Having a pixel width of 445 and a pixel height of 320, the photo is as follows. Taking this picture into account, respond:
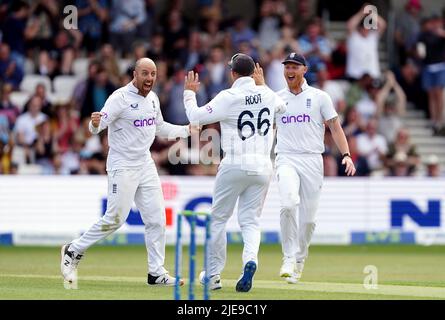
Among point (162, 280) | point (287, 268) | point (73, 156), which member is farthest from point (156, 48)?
point (162, 280)

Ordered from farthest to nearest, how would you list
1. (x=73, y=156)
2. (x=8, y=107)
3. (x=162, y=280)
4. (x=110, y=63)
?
1. (x=110, y=63)
2. (x=8, y=107)
3. (x=73, y=156)
4. (x=162, y=280)

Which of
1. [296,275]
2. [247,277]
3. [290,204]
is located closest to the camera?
[247,277]

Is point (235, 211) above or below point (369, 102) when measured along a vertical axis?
below

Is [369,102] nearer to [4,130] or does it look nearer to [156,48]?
[156,48]

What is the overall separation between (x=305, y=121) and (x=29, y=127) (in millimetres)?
10390

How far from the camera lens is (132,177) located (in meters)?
14.7

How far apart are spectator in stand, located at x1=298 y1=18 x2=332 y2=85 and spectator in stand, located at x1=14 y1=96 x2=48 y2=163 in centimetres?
603

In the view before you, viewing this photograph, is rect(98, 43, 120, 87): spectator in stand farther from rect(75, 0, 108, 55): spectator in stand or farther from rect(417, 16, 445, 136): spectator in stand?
rect(417, 16, 445, 136): spectator in stand

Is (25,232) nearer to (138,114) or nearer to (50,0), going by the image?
(50,0)

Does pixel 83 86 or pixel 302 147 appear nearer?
pixel 302 147

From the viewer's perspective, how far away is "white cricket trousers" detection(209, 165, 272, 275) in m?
14.0

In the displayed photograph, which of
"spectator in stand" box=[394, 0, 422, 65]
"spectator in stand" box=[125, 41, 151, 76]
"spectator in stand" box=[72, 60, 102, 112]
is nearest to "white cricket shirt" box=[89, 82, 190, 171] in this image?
"spectator in stand" box=[72, 60, 102, 112]

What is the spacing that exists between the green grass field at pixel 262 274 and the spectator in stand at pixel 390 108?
4.60 metres

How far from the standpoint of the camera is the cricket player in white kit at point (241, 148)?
13969 mm
